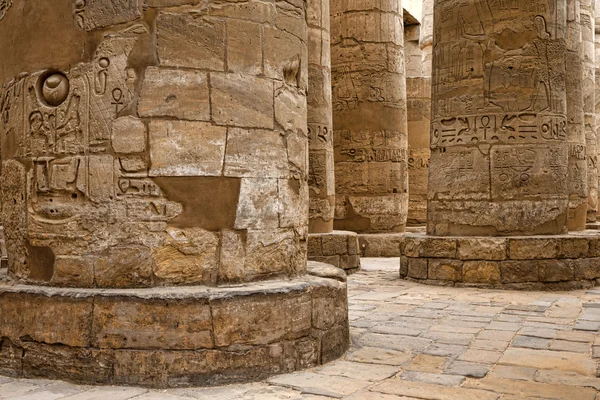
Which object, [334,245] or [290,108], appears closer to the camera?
[290,108]

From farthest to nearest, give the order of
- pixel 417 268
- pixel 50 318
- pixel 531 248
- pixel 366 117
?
pixel 366 117
pixel 417 268
pixel 531 248
pixel 50 318

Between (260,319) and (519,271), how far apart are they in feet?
15.9

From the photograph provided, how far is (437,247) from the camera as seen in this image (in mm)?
8422

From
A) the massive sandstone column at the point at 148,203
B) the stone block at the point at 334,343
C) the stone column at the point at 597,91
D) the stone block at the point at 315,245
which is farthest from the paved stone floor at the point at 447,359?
the stone column at the point at 597,91

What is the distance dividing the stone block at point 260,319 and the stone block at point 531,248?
174 inches

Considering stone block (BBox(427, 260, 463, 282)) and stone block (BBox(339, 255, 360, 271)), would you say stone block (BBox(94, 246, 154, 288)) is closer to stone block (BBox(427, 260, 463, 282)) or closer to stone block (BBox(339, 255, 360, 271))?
stone block (BBox(427, 260, 463, 282))

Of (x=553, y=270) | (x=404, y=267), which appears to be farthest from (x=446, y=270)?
(x=553, y=270)

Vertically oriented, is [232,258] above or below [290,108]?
below

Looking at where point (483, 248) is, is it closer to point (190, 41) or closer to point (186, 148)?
point (186, 148)

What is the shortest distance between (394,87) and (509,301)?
5663mm

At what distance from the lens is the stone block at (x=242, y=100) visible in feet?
14.0

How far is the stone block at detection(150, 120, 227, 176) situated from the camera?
13.7ft

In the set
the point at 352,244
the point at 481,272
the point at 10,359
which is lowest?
the point at 10,359

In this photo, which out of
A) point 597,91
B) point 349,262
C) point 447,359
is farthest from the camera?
point 597,91
